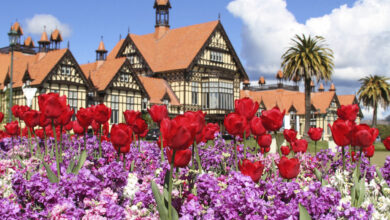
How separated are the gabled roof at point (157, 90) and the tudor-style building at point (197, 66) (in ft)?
1.68

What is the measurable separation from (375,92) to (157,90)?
29.6 meters

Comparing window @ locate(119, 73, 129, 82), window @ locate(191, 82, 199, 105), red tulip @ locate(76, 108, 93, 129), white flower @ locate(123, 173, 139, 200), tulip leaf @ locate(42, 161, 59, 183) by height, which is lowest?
white flower @ locate(123, 173, 139, 200)

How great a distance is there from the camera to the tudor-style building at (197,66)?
144 ft

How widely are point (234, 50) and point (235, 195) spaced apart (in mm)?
44879

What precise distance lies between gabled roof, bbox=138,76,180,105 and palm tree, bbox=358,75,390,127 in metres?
26.7

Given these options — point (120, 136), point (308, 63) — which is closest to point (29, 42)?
point (308, 63)

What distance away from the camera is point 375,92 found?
53.9 meters

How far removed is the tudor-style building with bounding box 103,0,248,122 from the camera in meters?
43.8

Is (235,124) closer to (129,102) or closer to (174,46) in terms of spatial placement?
(129,102)

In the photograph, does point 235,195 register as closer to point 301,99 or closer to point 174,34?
point 174,34

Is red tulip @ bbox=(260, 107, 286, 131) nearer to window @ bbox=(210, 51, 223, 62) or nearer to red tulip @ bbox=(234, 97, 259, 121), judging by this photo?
red tulip @ bbox=(234, 97, 259, 121)

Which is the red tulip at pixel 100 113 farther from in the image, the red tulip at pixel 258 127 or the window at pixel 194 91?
the window at pixel 194 91

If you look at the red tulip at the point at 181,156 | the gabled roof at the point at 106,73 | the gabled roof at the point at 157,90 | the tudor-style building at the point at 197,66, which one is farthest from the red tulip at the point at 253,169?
the tudor-style building at the point at 197,66

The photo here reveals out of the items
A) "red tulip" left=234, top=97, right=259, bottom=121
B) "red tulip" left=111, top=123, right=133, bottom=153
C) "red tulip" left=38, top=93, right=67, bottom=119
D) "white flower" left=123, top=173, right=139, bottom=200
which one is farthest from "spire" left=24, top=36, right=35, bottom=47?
"white flower" left=123, top=173, right=139, bottom=200
